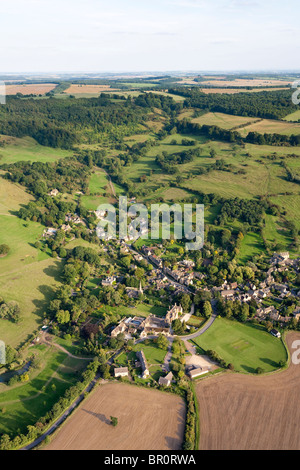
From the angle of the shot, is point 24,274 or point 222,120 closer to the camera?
point 24,274

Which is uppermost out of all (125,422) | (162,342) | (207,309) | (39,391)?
(207,309)

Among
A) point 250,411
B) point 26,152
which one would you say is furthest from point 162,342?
point 26,152

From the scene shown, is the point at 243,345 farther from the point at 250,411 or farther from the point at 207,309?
the point at 250,411

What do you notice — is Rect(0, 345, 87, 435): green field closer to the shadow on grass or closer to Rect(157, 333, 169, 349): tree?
the shadow on grass

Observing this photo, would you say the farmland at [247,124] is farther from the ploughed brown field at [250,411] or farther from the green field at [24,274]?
the ploughed brown field at [250,411]

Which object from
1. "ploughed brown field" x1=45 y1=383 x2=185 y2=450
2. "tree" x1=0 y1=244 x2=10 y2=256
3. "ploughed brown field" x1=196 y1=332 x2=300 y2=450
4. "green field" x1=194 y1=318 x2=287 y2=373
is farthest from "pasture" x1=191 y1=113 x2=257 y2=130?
"ploughed brown field" x1=45 y1=383 x2=185 y2=450

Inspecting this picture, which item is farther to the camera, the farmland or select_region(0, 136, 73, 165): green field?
the farmland
